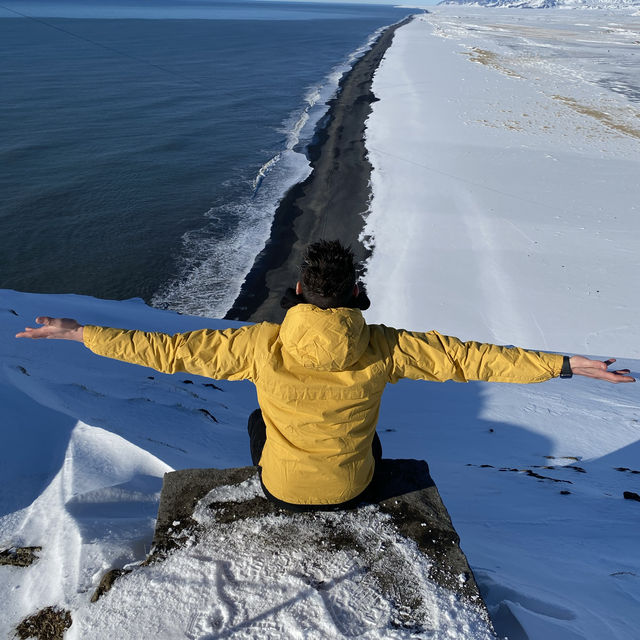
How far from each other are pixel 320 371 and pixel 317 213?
11.7 metres

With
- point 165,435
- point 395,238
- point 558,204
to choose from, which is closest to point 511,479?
point 165,435

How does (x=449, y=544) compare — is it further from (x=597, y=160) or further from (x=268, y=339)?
(x=597, y=160)

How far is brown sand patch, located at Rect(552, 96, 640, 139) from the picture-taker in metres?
17.4

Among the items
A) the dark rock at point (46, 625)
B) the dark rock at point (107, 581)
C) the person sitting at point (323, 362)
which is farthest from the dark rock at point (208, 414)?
the dark rock at point (46, 625)

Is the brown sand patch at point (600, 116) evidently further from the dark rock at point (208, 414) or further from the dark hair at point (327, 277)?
the dark hair at point (327, 277)

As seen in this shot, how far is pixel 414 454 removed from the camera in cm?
427

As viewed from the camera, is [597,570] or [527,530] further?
[527,530]

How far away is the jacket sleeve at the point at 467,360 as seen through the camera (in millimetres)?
2201

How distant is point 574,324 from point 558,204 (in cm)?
525

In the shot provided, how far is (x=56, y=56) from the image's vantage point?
34.8m

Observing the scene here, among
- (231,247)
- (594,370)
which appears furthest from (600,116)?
(594,370)

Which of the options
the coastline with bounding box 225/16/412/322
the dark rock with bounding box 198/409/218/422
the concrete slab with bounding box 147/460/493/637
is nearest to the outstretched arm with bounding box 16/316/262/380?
the concrete slab with bounding box 147/460/493/637

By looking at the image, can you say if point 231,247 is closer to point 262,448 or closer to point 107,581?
point 262,448

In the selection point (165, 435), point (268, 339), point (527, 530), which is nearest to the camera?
point (268, 339)
